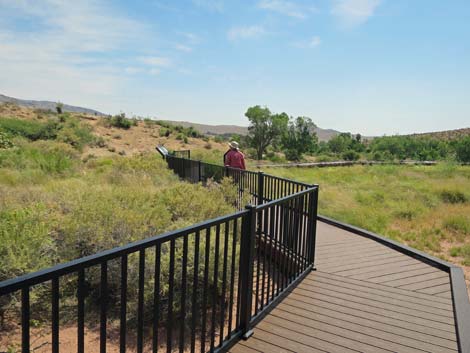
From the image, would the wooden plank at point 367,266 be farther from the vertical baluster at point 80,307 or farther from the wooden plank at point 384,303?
the vertical baluster at point 80,307

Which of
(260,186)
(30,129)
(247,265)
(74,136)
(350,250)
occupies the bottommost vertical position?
(350,250)

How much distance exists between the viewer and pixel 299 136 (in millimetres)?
42750

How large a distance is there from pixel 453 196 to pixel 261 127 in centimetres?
3007

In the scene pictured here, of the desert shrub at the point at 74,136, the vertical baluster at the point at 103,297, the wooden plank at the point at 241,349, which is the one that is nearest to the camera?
the vertical baluster at the point at 103,297

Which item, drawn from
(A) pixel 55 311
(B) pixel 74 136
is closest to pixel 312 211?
(A) pixel 55 311

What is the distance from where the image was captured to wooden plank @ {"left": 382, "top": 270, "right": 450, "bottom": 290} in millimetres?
3684

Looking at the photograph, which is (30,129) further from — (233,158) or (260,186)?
(260,186)

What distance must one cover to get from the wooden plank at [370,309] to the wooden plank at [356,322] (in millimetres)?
175

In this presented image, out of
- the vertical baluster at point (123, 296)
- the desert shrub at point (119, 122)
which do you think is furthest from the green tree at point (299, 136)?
the vertical baluster at point (123, 296)

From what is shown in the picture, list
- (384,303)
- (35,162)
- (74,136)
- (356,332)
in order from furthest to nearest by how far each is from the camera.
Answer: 1. (74,136)
2. (35,162)
3. (384,303)
4. (356,332)

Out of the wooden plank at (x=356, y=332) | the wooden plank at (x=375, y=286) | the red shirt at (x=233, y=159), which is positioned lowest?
the wooden plank at (x=356, y=332)

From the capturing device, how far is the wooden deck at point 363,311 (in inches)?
100

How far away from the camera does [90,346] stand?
3.11 metres

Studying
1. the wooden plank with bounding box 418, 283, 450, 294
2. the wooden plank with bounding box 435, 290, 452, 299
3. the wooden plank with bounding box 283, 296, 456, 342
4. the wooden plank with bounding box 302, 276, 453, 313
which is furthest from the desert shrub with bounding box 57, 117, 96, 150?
the wooden plank with bounding box 435, 290, 452, 299
